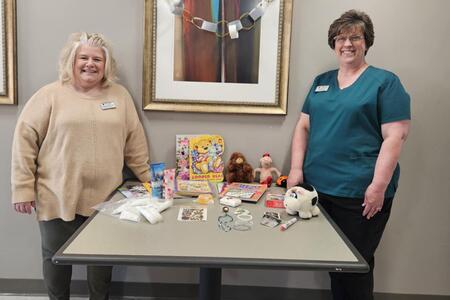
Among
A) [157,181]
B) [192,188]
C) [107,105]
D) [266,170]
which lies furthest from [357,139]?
[107,105]

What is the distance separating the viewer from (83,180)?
1.71 m

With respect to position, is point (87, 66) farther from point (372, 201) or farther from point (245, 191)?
point (372, 201)

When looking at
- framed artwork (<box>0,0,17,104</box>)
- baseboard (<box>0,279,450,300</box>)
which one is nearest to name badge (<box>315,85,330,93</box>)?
baseboard (<box>0,279,450,300</box>)

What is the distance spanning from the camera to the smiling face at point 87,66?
1.70m

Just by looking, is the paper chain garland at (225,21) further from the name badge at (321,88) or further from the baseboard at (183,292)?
the baseboard at (183,292)

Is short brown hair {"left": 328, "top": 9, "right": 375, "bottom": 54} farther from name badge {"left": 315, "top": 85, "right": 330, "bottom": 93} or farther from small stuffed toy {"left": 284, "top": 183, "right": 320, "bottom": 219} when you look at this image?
small stuffed toy {"left": 284, "top": 183, "right": 320, "bottom": 219}

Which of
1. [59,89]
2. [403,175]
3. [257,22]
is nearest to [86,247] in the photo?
[59,89]

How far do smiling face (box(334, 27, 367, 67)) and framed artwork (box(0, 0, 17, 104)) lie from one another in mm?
1520

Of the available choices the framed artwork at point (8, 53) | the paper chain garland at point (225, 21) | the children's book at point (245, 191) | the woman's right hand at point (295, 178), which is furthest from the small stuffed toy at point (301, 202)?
the framed artwork at point (8, 53)

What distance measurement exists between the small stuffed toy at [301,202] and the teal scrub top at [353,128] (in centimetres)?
27

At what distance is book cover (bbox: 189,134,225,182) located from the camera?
196cm

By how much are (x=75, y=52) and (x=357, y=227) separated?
55.7 inches

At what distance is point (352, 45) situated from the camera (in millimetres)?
1633

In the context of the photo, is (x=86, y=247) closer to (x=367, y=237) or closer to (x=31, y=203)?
(x=31, y=203)
